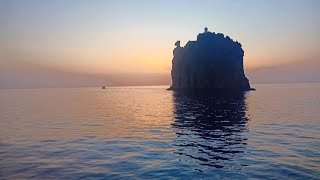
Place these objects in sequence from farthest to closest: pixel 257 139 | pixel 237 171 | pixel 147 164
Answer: pixel 257 139, pixel 147 164, pixel 237 171

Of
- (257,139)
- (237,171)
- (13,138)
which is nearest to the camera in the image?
(237,171)

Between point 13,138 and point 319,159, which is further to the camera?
point 13,138

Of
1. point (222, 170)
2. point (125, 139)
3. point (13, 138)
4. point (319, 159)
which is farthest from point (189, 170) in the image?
point (13, 138)

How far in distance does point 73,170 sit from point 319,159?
1751cm

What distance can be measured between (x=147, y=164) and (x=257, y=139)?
15142 millimetres

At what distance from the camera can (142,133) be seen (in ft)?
117

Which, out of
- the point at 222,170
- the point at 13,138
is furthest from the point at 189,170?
the point at 13,138

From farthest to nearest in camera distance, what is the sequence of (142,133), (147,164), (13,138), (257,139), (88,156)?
(142,133) → (13,138) → (257,139) → (88,156) → (147,164)

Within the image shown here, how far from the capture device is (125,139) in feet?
103

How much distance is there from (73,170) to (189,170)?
25.0 feet

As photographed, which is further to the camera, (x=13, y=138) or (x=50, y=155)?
(x=13, y=138)

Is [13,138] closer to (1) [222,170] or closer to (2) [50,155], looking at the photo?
(2) [50,155]

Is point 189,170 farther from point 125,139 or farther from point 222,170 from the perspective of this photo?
point 125,139

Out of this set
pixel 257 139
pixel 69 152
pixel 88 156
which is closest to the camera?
pixel 88 156
